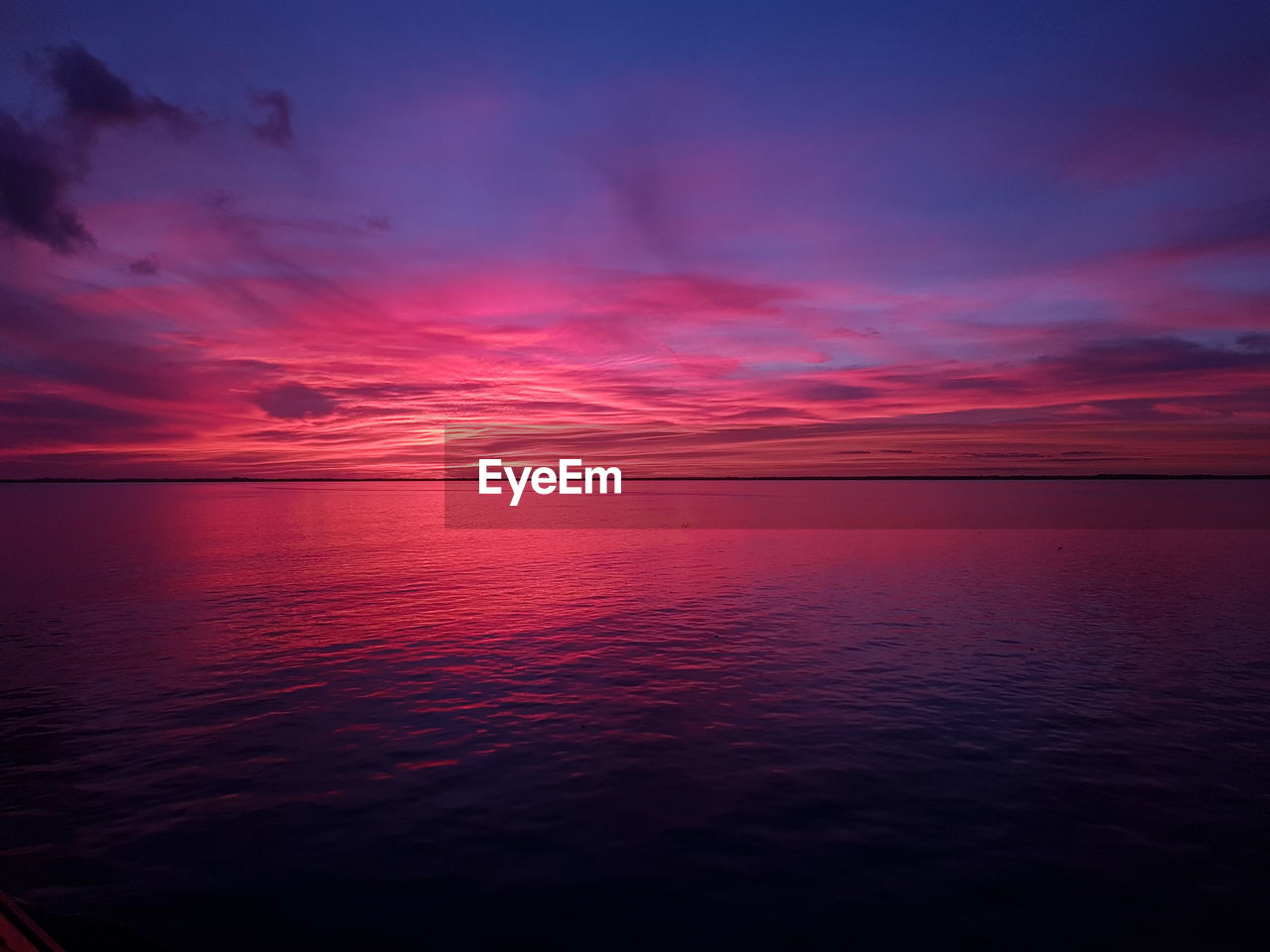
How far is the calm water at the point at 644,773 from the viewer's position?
35.3 feet

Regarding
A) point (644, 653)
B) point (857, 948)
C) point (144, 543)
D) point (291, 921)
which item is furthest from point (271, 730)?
point (144, 543)

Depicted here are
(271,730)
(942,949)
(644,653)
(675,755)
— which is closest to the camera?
(942,949)

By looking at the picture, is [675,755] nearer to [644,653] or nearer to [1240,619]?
[644,653]

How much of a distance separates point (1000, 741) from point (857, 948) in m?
9.19

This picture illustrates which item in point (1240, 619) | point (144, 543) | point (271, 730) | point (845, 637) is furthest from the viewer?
point (144, 543)

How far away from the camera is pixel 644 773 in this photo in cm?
1574

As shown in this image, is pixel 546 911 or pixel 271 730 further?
pixel 271 730

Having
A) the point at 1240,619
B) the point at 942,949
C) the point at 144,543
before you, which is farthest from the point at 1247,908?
the point at 144,543

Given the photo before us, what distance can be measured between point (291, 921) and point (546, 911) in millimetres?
3683

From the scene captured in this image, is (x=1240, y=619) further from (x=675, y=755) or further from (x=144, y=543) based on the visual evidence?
(x=144, y=543)

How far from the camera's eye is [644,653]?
26812 millimetres

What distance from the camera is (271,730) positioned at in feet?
60.7

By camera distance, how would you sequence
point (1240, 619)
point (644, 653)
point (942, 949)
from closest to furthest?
1. point (942, 949)
2. point (644, 653)
3. point (1240, 619)

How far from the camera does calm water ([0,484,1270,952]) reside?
35.3 feet
